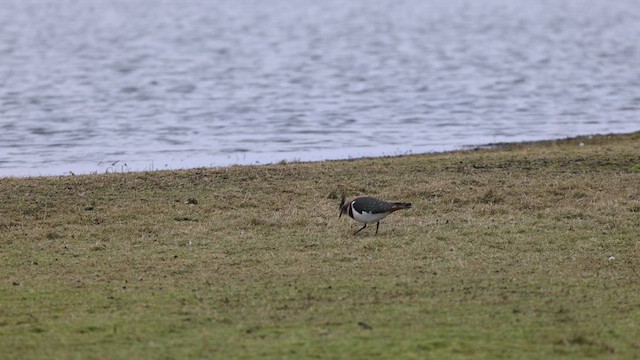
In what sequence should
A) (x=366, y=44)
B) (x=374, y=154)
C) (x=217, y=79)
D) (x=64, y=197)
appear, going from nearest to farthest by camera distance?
(x=64, y=197) → (x=374, y=154) → (x=217, y=79) → (x=366, y=44)

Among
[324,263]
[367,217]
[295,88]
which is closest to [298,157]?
[367,217]

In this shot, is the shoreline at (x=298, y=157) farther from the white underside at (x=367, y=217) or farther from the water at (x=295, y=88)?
the white underside at (x=367, y=217)

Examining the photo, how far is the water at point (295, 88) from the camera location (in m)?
29.0

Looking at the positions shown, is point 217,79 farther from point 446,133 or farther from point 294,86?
point 446,133

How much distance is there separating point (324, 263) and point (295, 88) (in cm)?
3147

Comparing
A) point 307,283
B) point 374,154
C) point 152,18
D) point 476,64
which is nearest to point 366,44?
point 476,64

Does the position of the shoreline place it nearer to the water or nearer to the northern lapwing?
the water

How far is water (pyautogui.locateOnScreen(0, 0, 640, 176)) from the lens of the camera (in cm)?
2897

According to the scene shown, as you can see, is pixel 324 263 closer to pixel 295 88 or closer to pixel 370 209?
pixel 370 209

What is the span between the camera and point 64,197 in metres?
17.5

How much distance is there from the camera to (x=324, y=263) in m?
13.6

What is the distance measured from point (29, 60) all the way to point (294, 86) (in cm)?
1913

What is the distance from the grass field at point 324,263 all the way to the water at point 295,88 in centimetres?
649

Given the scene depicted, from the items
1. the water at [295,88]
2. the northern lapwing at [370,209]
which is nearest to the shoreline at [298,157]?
the water at [295,88]
